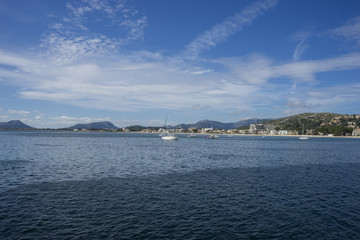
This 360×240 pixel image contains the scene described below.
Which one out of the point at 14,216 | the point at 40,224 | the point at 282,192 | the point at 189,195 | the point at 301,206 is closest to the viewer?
the point at 40,224

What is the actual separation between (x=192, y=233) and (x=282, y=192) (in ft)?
54.0

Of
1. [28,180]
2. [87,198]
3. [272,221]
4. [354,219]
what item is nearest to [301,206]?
[354,219]

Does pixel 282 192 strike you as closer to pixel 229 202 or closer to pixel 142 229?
pixel 229 202

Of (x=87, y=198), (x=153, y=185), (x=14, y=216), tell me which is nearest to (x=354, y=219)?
(x=153, y=185)

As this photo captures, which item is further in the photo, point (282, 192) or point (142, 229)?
point (282, 192)

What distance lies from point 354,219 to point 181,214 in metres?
14.6

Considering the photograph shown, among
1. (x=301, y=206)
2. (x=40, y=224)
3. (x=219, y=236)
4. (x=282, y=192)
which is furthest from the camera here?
(x=282, y=192)

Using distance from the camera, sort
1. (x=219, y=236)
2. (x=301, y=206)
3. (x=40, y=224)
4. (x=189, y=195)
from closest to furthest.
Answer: (x=219, y=236), (x=40, y=224), (x=301, y=206), (x=189, y=195)

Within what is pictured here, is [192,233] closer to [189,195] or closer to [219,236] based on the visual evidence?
[219,236]

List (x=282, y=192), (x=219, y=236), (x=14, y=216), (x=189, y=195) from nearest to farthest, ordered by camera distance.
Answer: (x=219, y=236), (x=14, y=216), (x=189, y=195), (x=282, y=192)

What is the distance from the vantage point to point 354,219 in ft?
67.4

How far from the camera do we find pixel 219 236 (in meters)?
16.8

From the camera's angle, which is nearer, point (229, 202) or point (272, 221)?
point (272, 221)

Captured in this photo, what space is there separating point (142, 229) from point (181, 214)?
4.30 m
